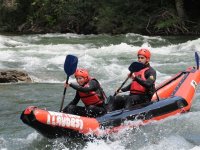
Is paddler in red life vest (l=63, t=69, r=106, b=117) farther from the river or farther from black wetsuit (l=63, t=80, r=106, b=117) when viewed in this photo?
the river

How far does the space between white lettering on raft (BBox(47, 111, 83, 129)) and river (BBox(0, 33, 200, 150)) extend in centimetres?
31

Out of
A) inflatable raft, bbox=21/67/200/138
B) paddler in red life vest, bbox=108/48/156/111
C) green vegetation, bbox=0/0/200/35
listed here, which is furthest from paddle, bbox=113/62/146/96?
green vegetation, bbox=0/0/200/35

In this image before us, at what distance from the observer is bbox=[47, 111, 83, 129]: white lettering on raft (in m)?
5.89

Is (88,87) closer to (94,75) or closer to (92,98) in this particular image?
(92,98)

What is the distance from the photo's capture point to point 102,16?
75.2 feet

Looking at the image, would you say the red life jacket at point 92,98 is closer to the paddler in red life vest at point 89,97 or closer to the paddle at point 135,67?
the paddler in red life vest at point 89,97

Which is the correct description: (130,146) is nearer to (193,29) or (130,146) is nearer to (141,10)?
(193,29)

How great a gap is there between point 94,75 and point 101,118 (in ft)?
16.6

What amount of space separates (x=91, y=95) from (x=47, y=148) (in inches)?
39.3

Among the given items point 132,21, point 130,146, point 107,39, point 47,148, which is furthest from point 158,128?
point 132,21

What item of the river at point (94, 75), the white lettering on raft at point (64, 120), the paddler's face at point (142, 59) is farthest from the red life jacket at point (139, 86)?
the white lettering on raft at point (64, 120)

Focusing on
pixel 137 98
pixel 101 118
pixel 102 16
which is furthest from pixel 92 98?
pixel 102 16

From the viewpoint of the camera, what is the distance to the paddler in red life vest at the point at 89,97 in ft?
21.2

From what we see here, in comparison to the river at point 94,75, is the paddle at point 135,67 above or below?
above
